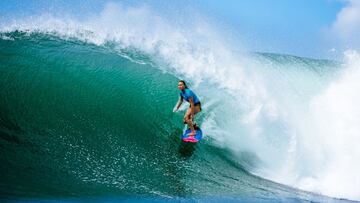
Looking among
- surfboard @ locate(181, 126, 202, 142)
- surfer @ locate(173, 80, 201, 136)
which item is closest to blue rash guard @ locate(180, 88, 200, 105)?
surfer @ locate(173, 80, 201, 136)

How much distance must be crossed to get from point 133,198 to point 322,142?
6249 millimetres

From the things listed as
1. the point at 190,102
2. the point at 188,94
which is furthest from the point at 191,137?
the point at 188,94

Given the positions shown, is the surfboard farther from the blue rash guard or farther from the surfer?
the blue rash guard

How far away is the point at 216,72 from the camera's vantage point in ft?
41.8

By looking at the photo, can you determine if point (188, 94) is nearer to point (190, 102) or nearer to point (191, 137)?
point (190, 102)

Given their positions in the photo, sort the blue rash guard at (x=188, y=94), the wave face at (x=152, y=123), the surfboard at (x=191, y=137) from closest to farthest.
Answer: the wave face at (x=152, y=123) → the blue rash guard at (x=188, y=94) → the surfboard at (x=191, y=137)

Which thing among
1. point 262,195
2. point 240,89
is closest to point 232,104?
point 240,89

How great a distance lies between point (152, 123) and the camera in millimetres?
8781

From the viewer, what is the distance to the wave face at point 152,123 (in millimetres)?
5785

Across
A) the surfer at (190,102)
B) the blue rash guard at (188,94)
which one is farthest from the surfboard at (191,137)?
the blue rash guard at (188,94)

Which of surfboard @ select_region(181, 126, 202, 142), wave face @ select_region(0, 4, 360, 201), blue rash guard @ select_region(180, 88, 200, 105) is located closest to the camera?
wave face @ select_region(0, 4, 360, 201)

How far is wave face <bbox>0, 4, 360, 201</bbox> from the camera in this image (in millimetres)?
5785

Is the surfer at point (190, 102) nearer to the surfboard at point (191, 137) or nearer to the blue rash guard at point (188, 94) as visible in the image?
the blue rash guard at point (188, 94)

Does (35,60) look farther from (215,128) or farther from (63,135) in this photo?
(215,128)
